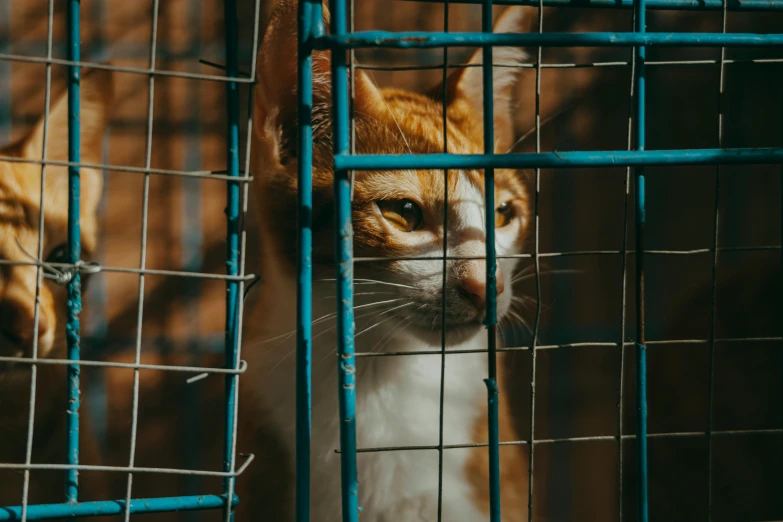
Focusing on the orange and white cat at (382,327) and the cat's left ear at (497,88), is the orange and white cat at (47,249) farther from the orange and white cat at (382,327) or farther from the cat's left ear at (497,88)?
the cat's left ear at (497,88)

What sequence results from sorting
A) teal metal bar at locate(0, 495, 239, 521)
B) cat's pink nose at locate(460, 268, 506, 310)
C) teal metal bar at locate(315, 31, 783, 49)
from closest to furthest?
1. teal metal bar at locate(315, 31, 783, 49)
2. teal metal bar at locate(0, 495, 239, 521)
3. cat's pink nose at locate(460, 268, 506, 310)

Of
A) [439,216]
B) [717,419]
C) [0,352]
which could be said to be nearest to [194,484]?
[0,352]

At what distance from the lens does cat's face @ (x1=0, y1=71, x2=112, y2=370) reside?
142cm

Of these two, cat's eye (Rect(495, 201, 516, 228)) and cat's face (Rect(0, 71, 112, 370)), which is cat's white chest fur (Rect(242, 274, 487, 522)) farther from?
cat's face (Rect(0, 71, 112, 370))

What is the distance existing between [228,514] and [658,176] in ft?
4.71

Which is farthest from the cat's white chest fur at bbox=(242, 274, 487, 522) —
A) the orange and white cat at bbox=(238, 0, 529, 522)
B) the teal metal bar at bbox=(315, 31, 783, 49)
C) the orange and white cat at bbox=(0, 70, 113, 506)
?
the teal metal bar at bbox=(315, 31, 783, 49)

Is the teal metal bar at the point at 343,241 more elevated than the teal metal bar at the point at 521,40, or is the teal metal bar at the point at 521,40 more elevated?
the teal metal bar at the point at 521,40

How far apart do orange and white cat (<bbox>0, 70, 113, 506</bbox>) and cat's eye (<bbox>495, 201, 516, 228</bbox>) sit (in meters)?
0.98

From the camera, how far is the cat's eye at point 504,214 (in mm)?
1687

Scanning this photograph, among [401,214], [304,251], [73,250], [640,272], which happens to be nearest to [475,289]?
[401,214]

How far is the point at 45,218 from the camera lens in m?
1.57

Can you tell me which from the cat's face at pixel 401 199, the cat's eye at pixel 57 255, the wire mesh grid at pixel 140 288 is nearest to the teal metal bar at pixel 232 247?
the wire mesh grid at pixel 140 288

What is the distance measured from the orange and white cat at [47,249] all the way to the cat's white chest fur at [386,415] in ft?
1.52

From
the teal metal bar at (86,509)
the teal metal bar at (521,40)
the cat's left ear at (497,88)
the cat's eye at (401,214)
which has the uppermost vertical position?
the cat's left ear at (497,88)
